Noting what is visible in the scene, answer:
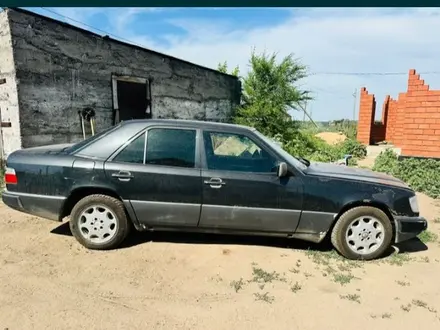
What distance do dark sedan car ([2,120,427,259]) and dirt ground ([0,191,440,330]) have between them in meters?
0.31

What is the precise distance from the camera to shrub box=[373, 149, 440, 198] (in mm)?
7829

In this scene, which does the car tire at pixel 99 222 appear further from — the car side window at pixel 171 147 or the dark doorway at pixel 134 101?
the dark doorway at pixel 134 101

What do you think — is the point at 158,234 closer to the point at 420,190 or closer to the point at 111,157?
the point at 111,157

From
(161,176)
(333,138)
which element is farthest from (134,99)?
(333,138)

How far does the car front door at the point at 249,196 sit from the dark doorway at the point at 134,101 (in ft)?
21.4

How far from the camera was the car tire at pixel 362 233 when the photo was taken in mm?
3965

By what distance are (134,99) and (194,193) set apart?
7101 millimetres

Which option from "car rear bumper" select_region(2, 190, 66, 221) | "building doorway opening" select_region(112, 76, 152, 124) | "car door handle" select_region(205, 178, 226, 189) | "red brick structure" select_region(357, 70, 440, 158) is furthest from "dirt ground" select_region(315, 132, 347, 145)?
"car rear bumper" select_region(2, 190, 66, 221)

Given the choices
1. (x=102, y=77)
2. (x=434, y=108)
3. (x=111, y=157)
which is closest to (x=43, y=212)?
(x=111, y=157)

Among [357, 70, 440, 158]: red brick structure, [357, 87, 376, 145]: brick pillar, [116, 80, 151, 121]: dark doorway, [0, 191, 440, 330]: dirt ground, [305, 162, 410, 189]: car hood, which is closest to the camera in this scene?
[0, 191, 440, 330]: dirt ground

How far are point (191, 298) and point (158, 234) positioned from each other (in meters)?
1.64

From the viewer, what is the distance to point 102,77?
8.62 m

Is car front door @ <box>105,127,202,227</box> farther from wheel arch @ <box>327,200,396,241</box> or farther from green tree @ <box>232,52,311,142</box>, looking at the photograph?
green tree @ <box>232,52,311,142</box>

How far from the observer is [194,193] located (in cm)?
394
